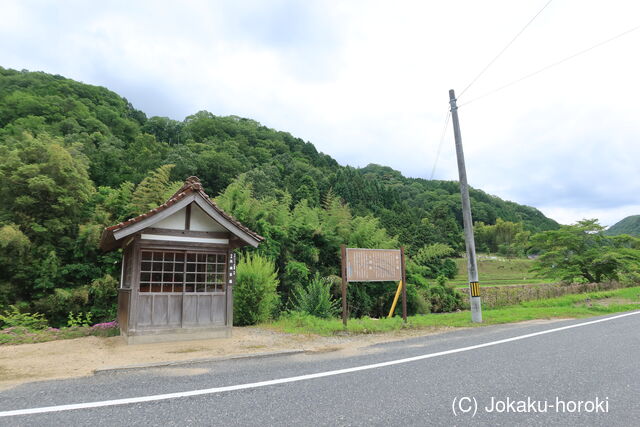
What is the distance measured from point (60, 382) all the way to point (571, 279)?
2938cm

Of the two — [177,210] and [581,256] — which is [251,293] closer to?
[177,210]

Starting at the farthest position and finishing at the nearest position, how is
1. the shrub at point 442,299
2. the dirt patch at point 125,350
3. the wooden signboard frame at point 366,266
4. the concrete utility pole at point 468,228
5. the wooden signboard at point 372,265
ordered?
the shrub at point 442,299
the concrete utility pole at point 468,228
the wooden signboard at point 372,265
the wooden signboard frame at point 366,266
the dirt patch at point 125,350

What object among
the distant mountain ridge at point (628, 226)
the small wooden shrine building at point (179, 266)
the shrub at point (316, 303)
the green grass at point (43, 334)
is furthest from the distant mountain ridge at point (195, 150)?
the distant mountain ridge at point (628, 226)

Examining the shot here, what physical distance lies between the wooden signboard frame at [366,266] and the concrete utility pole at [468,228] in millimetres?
2304

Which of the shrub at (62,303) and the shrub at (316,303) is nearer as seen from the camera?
the shrub at (316,303)

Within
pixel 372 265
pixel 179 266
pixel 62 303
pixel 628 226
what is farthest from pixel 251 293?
pixel 628 226

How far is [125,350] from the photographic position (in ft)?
22.3

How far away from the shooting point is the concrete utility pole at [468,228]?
1066 centimetres

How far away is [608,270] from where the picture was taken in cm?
2486

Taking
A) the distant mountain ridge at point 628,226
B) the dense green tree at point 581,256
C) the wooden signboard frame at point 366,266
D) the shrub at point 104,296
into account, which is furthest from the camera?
the distant mountain ridge at point 628,226

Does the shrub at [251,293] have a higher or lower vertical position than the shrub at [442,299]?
higher

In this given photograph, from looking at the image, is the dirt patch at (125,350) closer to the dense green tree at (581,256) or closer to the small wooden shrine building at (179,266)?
the small wooden shrine building at (179,266)

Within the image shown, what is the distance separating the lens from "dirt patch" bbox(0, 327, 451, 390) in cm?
527

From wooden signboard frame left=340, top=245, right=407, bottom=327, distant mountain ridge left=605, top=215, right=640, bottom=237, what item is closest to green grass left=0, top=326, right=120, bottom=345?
wooden signboard frame left=340, top=245, right=407, bottom=327
